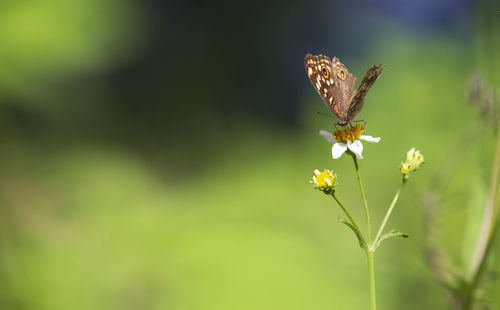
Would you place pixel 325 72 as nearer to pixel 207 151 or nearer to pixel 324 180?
pixel 324 180

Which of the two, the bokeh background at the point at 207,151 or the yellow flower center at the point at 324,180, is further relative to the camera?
the bokeh background at the point at 207,151

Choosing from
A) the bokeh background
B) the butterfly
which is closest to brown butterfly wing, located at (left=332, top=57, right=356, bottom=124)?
the butterfly

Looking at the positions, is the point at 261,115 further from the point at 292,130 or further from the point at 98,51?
the point at 98,51

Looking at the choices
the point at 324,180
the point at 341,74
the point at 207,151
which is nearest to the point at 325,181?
the point at 324,180

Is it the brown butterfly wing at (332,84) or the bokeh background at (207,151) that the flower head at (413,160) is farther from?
the bokeh background at (207,151)

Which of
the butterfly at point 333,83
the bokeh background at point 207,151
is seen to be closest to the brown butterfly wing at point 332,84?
the butterfly at point 333,83

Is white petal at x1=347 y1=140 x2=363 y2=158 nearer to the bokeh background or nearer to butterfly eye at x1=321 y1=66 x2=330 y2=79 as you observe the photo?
butterfly eye at x1=321 y1=66 x2=330 y2=79
